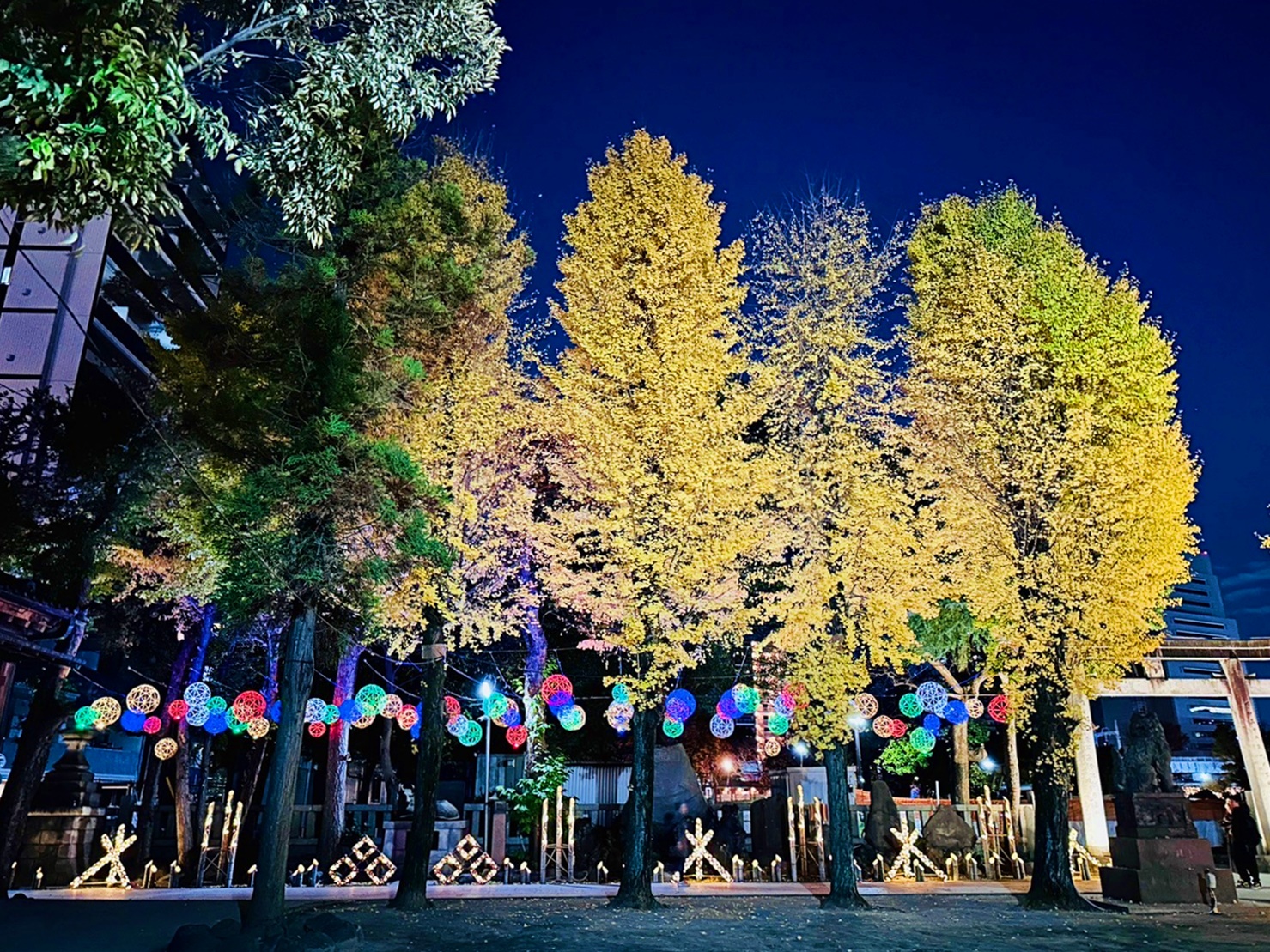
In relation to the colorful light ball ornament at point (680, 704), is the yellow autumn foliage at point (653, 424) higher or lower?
higher

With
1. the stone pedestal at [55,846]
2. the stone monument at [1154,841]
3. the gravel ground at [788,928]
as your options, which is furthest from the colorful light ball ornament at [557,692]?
the stone monument at [1154,841]

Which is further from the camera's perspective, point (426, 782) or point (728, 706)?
point (728, 706)

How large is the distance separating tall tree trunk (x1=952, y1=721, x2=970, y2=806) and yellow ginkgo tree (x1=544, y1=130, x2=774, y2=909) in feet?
42.0

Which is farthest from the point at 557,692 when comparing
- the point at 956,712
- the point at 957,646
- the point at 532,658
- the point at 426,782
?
the point at 957,646

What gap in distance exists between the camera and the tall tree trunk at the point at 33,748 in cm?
1401

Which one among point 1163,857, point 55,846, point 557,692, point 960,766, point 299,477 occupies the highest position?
point 299,477

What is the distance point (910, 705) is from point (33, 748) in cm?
1832

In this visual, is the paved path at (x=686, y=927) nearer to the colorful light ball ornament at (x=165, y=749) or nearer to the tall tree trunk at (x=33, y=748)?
the tall tree trunk at (x=33, y=748)

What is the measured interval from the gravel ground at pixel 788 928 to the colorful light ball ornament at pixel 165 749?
29.2 ft

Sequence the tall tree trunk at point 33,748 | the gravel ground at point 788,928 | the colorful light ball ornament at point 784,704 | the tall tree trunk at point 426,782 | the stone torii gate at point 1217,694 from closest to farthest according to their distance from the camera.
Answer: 1. the gravel ground at point 788,928
2. the tall tree trunk at point 426,782
3. the tall tree trunk at point 33,748
4. the colorful light ball ornament at point 784,704
5. the stone torii gate at point 1217,694

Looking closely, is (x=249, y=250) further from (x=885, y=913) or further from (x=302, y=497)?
(x=885, y=913)

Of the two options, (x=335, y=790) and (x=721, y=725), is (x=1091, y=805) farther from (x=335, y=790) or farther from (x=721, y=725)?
(x=335, y=790)

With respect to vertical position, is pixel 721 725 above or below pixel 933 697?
below

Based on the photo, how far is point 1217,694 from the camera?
21.5 metres
